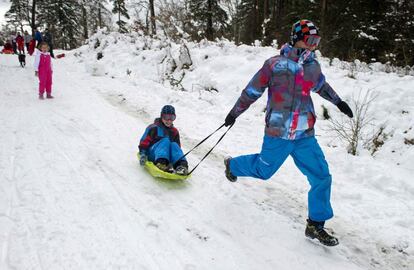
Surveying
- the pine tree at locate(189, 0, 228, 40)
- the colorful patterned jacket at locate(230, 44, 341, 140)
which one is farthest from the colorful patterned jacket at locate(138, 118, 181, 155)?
the pine tree at locate(189, 0, 228, 40)

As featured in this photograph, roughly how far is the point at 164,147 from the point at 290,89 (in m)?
1.97

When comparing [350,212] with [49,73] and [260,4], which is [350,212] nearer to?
[49,73]

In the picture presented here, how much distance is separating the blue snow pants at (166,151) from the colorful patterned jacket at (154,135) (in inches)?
3.1

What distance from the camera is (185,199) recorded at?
413 centimetres

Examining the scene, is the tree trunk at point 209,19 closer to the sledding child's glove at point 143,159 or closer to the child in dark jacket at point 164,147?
the child in dark jacket at point 164,147

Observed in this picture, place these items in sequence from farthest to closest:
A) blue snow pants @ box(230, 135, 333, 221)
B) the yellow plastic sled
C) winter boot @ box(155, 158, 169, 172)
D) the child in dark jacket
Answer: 1. the child in dark jacket
2. winter boot @ box(155, 158, 169, 172)
3. the yellow plastic sled
4. blue snow pants @ box(230, 135, 333, 221)

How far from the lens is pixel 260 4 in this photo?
1017 inches

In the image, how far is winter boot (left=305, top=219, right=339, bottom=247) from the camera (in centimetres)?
332

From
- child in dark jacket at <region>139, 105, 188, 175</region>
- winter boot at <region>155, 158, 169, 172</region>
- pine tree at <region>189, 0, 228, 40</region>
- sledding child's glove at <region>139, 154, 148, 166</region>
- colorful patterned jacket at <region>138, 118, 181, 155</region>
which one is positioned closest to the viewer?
winter boot at <region>155, 158, 169, 172</region>

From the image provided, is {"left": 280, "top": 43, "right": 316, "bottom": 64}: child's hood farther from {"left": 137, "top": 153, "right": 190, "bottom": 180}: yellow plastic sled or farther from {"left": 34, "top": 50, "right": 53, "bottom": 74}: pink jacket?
{"left": 34, "top": 50, "right": 53, "bottom": 74}: pink jacket

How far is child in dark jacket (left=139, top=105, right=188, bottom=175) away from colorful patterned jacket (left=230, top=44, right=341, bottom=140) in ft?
5.03

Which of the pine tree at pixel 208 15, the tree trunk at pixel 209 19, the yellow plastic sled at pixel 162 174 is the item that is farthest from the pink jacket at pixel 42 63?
the tree trunk at pixel 209 19

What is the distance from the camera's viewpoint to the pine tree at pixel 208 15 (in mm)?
23141

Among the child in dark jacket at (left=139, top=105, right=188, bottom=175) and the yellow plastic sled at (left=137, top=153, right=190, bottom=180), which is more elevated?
the child in dark jacket at (left=139, top=105, right=188, bottom=175)
